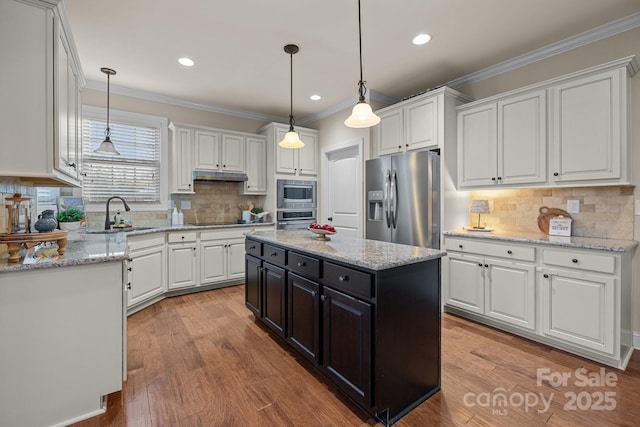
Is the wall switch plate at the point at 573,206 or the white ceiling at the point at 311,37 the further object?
the wall switch plate at the point at 573,206

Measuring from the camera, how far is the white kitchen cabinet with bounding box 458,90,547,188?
2736mm

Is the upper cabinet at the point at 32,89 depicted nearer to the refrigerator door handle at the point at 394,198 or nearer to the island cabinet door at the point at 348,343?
the island cabinet door at the point at 348,343

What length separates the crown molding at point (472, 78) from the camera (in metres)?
2.52

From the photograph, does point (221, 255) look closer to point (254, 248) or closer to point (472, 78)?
point (254, 248)

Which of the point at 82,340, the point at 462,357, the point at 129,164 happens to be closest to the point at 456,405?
the point at 462,357

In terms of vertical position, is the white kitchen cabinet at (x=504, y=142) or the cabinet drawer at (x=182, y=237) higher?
the white kitchen cabinet at (x=504, y=142)

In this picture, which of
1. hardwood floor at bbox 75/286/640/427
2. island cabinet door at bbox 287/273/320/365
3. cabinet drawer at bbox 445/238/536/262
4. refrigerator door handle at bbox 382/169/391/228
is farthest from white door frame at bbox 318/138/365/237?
island cabinet door at bbox 287/273/320/365

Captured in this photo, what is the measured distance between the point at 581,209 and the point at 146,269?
4468 mm

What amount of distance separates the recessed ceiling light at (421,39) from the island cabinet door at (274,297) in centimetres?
239

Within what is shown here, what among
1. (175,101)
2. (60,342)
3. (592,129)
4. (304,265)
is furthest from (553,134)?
(175,101)

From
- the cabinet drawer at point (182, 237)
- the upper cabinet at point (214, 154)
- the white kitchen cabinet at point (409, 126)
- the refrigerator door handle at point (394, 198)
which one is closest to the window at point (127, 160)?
the upper cabinet at point (214, 154)

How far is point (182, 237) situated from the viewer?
3861 millimetres

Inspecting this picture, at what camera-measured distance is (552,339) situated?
2475mm

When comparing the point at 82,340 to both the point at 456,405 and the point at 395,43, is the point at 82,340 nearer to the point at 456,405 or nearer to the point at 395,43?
the point at 456,405
